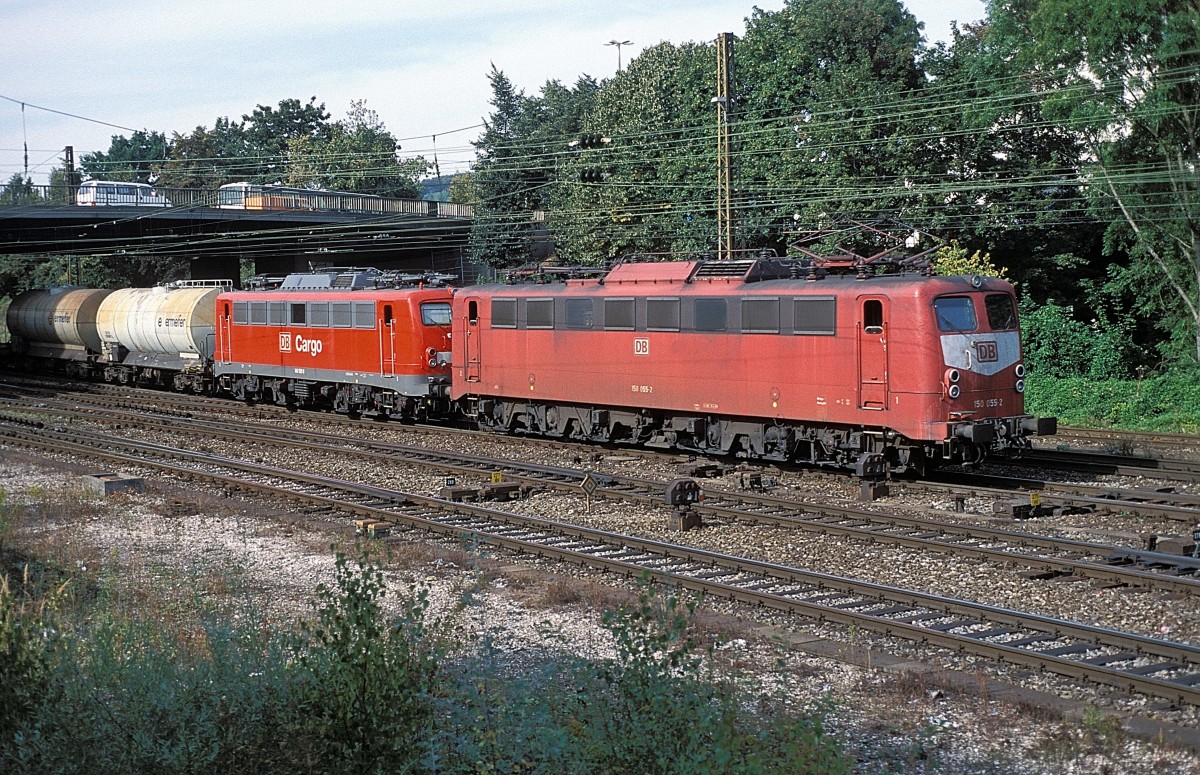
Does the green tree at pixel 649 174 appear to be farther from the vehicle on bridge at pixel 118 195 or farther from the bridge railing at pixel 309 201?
the vehicle on bridge at pixel 118 195

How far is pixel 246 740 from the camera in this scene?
24.4 ft

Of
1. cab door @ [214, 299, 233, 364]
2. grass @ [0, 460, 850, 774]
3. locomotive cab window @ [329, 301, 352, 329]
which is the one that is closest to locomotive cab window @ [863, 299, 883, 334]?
grass @ [0, 460, 850, 774]

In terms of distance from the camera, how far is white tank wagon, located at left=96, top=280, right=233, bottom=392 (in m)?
36.8

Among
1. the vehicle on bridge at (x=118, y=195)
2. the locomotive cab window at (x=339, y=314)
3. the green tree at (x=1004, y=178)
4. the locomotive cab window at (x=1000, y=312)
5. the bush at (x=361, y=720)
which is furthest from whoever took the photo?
the vehicle on bridge at (x=118, y=195)

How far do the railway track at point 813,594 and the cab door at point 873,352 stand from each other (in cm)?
570

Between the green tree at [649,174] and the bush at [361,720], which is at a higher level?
the green tree at [649,174]

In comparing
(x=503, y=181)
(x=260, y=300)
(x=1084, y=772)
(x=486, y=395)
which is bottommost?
(x=1084, y=772)

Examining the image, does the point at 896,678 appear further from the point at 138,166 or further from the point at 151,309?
the point at 138,166

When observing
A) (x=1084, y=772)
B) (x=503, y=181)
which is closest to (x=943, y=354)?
(x=1084, y=772)

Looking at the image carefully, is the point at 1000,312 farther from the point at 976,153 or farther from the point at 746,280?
the point at 976,153

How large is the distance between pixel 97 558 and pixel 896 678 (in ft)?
33.6

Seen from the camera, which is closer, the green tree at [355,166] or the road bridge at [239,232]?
the road bridge at [239,232]

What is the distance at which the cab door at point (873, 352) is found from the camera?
729 inches

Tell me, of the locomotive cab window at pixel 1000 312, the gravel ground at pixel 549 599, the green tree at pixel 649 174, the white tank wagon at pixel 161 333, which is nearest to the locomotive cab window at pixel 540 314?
the gravel ground at pixel 549 599
